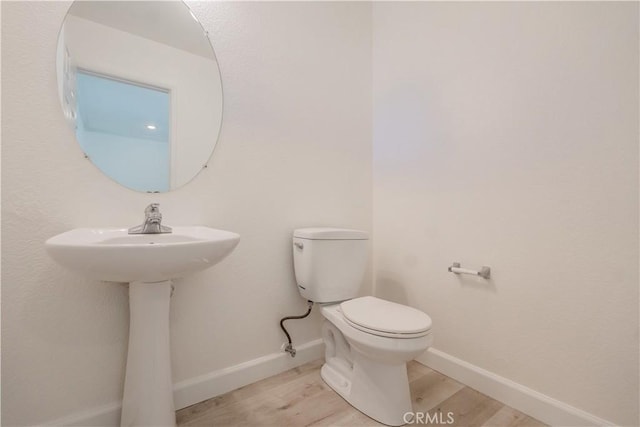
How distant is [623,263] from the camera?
95 cm

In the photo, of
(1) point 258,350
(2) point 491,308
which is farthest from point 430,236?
(1) point 258,350

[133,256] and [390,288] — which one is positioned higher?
[133,256]

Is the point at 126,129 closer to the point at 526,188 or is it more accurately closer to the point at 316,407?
the point at 316,407

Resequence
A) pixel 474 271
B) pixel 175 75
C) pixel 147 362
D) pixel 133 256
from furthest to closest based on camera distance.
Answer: pixel 474 271 < pixel 175 75 < pixel 147 362 < pixel 133 256

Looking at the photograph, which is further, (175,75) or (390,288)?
(390,288)

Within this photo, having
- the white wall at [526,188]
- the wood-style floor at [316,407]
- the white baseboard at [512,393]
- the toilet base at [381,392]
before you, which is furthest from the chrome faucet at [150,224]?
the white baseboard at [512,393]

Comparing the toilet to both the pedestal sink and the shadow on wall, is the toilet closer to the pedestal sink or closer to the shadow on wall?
the shadow on wall

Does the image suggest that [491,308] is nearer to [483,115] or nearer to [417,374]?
[417,374]

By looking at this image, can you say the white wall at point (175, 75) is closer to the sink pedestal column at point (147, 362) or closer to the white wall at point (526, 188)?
the sink pedestal column at point (147, 362)

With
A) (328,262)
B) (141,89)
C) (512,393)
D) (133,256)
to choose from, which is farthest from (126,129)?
(512,393)

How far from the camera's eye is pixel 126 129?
111cm

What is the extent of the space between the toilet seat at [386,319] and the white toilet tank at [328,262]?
0.15 m

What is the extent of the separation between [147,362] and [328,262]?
0.80 meters

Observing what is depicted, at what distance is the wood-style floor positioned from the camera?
3.60 ft
